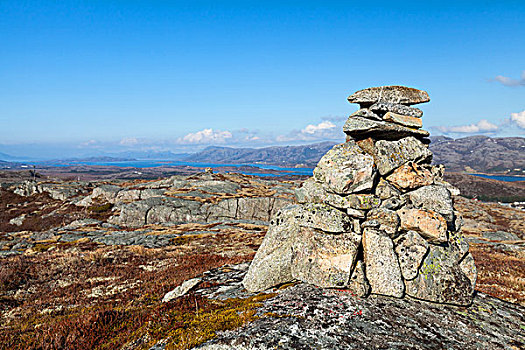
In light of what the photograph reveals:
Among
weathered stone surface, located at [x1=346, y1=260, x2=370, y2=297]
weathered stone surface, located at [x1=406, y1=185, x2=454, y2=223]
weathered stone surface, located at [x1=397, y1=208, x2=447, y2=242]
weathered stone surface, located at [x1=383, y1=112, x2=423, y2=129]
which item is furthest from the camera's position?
weathered stone surface, located at [x1=383, y1=112, x2=423, y2=129]

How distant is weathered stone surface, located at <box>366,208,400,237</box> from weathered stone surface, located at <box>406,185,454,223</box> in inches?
71.8

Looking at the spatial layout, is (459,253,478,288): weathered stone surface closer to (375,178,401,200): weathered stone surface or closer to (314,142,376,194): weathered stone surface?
(375,178,401,200): weathered stone surface

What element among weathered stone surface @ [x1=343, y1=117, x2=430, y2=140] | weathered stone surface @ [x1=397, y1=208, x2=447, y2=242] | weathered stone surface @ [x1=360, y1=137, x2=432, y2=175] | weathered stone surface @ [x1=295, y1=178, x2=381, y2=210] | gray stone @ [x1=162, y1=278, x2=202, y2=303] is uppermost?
weathered stone surface @ [x1=343, y1=117, x2=430, y2=140]

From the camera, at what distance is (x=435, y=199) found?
A: 13.6 meters

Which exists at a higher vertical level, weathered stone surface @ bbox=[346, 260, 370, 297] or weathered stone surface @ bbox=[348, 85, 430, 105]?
weathered stone surface @ bbox=[348, 85, 430, 105]

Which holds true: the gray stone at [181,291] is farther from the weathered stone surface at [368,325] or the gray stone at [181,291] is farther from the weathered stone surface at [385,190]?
the weathered stone surface at [385,190]

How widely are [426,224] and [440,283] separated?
266cm

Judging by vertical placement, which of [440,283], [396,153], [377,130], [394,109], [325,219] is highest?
[394,109]

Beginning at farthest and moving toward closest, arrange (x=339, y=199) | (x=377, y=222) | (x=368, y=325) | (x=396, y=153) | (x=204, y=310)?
1. (x=396, y=153)
2. (x=339, y=199)
3. (x=377, y=222)
4. (x=204, y=310)
5. (x=368, y=325)

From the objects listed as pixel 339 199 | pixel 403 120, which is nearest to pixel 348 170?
pixel 339 199

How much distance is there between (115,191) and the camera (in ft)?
292

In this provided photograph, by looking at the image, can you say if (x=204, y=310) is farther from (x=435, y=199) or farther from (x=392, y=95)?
(x=392, y=95)

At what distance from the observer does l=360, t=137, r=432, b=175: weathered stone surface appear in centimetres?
1402

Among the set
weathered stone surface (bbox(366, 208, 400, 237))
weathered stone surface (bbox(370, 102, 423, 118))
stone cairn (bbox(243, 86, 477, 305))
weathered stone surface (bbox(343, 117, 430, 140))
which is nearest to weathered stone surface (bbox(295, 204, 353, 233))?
stone cairn (bbox(243, 86, 477, 305))
